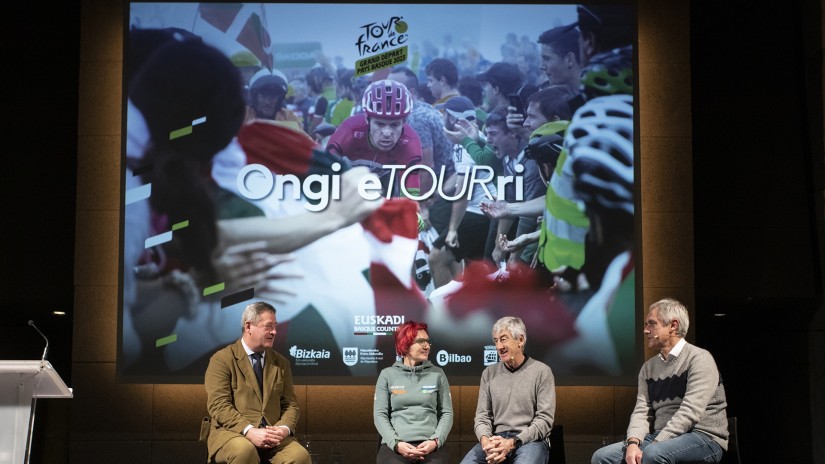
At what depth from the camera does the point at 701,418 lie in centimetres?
489

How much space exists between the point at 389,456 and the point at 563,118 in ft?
8.70

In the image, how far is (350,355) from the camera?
256 inches

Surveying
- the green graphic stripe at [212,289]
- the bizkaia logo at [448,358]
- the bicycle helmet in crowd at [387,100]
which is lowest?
the bizkaia logo at [448,358]

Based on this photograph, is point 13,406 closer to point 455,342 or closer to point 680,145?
point 455,342

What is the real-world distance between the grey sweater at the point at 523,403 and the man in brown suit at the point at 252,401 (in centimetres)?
102

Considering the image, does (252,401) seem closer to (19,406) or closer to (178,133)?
(19,406)

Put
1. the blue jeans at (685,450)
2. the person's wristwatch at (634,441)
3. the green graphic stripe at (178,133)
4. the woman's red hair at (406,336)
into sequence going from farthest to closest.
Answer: the green graphic stripe at (178,133) → the woman's red hair at (406,336) → the person's wristwatch at (634,441) → the blue jeans at (685,450)

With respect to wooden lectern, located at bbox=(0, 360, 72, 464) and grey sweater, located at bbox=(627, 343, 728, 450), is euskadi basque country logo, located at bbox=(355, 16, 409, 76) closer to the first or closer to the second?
grey sweater, located at bbox=(627, 343, 728, 450)

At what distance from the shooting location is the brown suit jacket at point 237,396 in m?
5.11

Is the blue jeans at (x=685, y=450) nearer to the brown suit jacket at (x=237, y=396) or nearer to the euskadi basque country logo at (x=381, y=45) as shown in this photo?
the brown suit jacket at (x=237, y=396)

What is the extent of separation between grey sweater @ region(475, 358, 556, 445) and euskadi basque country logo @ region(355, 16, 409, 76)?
2398 mm

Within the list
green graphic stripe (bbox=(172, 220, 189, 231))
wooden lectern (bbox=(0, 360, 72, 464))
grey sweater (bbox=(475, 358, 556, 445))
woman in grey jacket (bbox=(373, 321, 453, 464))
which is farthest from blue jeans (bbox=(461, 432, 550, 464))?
green graphic stripe (bbox=(172, 220, 189, 231))

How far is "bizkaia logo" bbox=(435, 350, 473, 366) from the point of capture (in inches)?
256

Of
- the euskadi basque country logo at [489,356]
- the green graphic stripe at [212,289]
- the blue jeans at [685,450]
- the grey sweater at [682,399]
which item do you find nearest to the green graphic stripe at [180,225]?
the green graphic stripe at [212,289]
